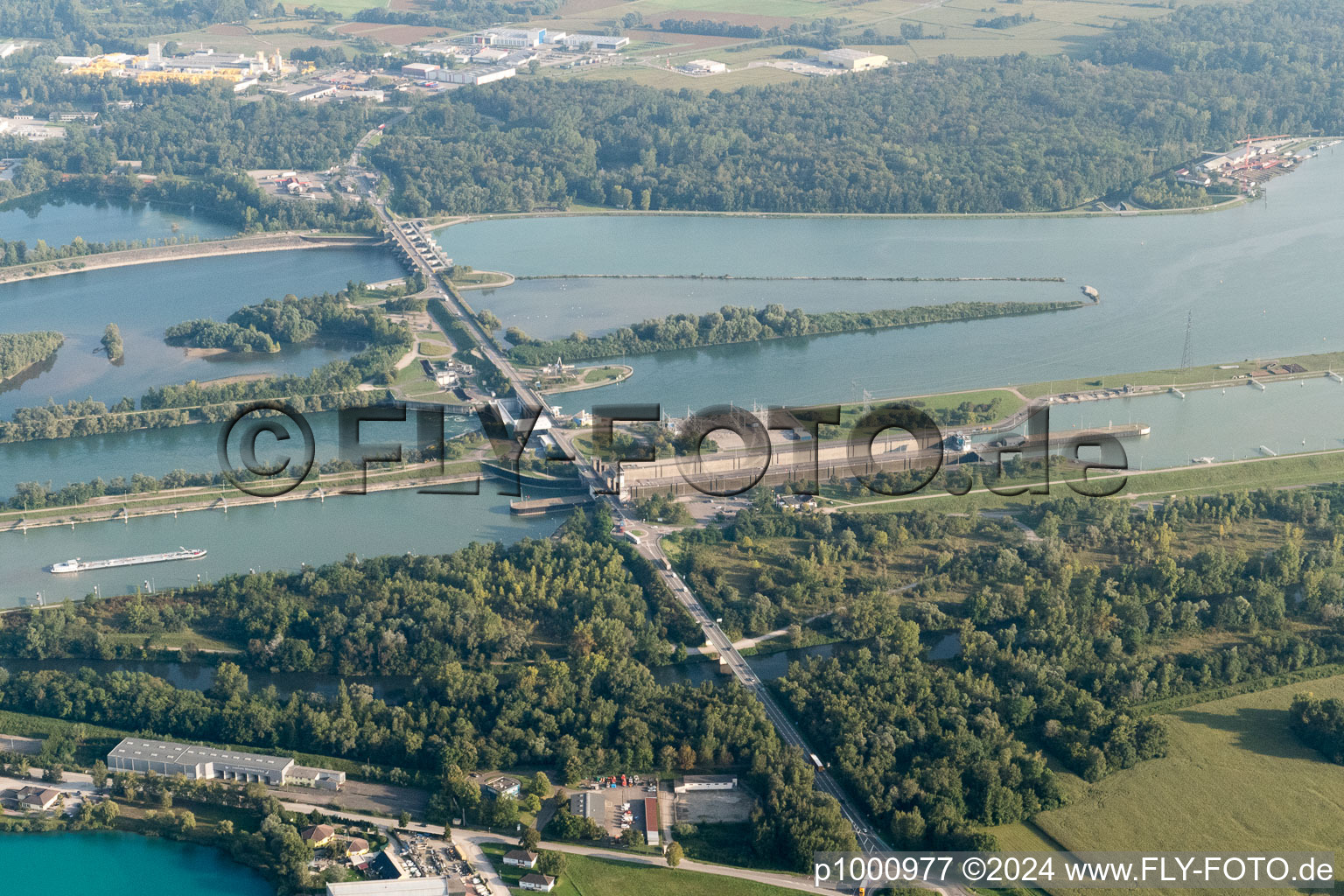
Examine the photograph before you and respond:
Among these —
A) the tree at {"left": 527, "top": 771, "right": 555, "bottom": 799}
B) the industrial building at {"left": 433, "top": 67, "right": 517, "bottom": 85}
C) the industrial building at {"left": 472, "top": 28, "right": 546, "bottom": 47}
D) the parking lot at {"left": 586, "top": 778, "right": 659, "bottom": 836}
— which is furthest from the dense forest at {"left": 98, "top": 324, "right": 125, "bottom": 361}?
the industrial building at {"left": 472, "top": 28, "right": 546, "bottom": 47}

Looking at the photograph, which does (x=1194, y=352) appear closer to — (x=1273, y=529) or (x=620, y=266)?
(x=1273, y=529)

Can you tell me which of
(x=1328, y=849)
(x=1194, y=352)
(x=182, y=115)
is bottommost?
(x=1328, y=849)

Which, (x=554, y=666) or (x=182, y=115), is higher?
(x=182, y=115)

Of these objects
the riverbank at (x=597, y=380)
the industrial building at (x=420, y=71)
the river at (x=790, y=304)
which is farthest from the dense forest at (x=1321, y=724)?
the industrial building at (x=420, y=71)

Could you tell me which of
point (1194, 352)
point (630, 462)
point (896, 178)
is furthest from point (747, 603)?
point (896, 178)

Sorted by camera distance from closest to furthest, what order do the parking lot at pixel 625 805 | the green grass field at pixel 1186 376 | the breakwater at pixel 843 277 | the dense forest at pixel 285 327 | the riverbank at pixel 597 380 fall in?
the parking lot at pixel 625 805 → the riverbank at pixel 597 380 → the green grass field at pixel 1186 376 → the dense forest at pixel 285 327 → the breakwater at pixel 843 277

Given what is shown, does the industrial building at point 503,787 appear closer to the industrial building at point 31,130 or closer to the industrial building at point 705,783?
→ the industrial building at point 705,783

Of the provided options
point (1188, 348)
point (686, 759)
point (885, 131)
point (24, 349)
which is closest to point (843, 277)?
point (1188, 348)
